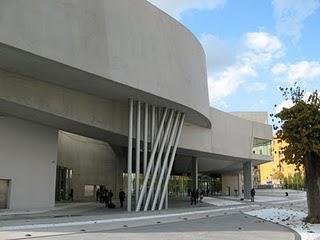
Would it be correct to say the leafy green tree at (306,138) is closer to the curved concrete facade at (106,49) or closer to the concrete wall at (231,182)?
the curved concrete facade at (106,49)

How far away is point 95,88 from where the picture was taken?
25094mm

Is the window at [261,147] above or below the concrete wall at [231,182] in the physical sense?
above

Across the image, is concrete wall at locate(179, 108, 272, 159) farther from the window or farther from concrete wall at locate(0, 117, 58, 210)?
concrete wall at locate(0, 117, 58, 210)

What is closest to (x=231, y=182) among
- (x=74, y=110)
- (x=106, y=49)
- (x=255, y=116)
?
(x=255, y=116)

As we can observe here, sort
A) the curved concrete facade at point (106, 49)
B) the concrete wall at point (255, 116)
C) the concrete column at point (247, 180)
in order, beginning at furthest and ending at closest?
the concrete wall at point (255, 116), the concrete column at point (247, 180), the curved concrete facade at point (106, 49)

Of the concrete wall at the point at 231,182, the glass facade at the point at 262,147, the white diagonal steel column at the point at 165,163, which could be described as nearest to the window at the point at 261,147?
the glass facade at the point at 262,147

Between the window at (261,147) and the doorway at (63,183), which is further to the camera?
the window at (261,147)

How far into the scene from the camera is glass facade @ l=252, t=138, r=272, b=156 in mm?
50891

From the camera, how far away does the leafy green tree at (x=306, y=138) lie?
19.4 metres

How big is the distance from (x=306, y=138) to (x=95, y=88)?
38.1 ft

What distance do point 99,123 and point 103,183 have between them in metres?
22.1

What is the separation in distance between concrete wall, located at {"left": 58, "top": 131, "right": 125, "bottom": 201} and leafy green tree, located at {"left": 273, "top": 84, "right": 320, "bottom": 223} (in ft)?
88.0

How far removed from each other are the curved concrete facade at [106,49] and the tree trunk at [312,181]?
10000mm

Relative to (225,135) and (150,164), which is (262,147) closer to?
(225,135)
